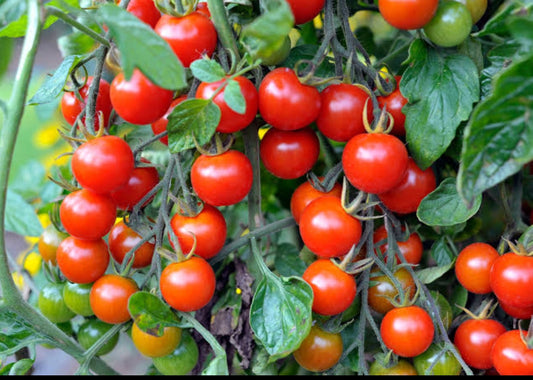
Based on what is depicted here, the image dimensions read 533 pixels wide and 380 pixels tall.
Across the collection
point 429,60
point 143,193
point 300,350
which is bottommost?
point 300,350

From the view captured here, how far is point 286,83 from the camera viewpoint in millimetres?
577

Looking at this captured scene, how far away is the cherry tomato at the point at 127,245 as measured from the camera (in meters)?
0.70

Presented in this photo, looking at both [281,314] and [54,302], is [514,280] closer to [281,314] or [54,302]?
[281,314]

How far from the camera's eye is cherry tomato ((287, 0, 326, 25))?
0.59 m

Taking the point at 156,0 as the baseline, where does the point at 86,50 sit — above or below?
below

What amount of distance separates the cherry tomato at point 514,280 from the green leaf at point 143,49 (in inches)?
15.9

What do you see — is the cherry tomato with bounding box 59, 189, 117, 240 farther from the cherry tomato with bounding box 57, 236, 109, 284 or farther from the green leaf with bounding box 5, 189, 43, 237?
the green leaf with bounding box 5, 189, 43, 237

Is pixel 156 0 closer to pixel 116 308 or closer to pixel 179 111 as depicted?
pixel 179 111

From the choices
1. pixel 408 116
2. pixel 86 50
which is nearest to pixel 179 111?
pixel 408 116

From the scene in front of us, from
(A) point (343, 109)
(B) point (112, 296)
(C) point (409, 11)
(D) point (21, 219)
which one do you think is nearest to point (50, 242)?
(D) point (21, 219)

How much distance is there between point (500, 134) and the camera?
47 centimetres

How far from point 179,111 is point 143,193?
6.1 inches

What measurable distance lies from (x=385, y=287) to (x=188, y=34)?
1.24 ft

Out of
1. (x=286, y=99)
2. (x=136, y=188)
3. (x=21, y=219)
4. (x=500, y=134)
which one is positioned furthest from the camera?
(x=21, y=219)
